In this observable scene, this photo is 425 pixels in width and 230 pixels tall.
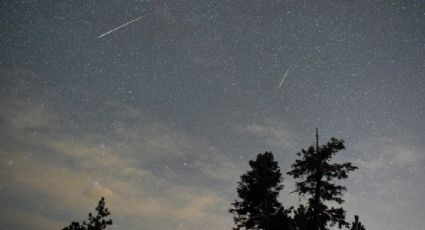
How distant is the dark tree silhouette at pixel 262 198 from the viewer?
2131 centimetres

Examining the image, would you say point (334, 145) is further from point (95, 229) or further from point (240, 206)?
point (95, 229)

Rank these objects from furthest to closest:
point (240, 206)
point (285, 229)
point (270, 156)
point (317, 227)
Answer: point (270, 156) → point (240, 206) → point (285, 229) → point (317, 227)

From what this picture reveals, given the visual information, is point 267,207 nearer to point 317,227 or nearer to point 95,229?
point 317,227

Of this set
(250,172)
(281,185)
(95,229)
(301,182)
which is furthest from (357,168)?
(95,229)

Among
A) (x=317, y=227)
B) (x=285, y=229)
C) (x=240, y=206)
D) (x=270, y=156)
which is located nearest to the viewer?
(x=317, y=227)

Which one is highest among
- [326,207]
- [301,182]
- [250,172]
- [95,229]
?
[250,172]

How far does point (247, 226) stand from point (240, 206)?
146 cm

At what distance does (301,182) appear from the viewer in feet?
64.7

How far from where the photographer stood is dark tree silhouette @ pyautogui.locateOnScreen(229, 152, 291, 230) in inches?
839

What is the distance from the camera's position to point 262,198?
22.5 m

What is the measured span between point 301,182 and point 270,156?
4.97 metres

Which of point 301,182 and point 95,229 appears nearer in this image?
point 301,182

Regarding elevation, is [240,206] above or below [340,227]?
above

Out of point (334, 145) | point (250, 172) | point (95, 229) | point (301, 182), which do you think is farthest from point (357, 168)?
point (95, 229)
